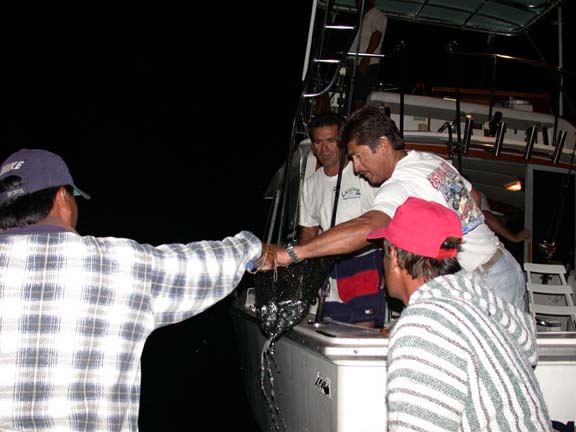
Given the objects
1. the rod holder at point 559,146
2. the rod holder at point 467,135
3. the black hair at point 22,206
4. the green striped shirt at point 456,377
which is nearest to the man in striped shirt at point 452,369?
the green striped shirt at point 456,377

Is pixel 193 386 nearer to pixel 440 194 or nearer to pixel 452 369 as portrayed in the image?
pixel 440 194

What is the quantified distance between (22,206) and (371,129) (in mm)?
1910

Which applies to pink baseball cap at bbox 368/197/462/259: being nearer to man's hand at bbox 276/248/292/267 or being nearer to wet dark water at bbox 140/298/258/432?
man's hand at bbox 276/248/292/267

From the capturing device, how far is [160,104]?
52.5 metres

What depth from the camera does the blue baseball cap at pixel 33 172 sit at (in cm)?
197

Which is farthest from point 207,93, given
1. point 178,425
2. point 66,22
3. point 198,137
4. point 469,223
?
point 469,223

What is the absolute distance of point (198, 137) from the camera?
165 ft

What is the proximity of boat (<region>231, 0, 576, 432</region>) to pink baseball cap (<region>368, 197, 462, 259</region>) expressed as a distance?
3.03ft

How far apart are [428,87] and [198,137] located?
44364mm

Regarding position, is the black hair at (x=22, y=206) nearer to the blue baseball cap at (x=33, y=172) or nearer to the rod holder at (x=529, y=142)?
the blue baseball cap at (x=33, y=172)

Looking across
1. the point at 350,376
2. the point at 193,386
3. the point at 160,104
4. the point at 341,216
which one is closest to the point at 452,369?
the point at 350,376

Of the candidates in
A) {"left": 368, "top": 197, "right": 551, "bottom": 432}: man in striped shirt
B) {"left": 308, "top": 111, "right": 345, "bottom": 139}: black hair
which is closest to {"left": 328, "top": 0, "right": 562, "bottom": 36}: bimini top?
{"left": 308, "top": 111, "right": 345, "bottom": 139}: black hair

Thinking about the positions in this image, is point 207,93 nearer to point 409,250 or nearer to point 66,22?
point 66,22

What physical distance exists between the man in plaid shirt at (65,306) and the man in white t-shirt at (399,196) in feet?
3.31
